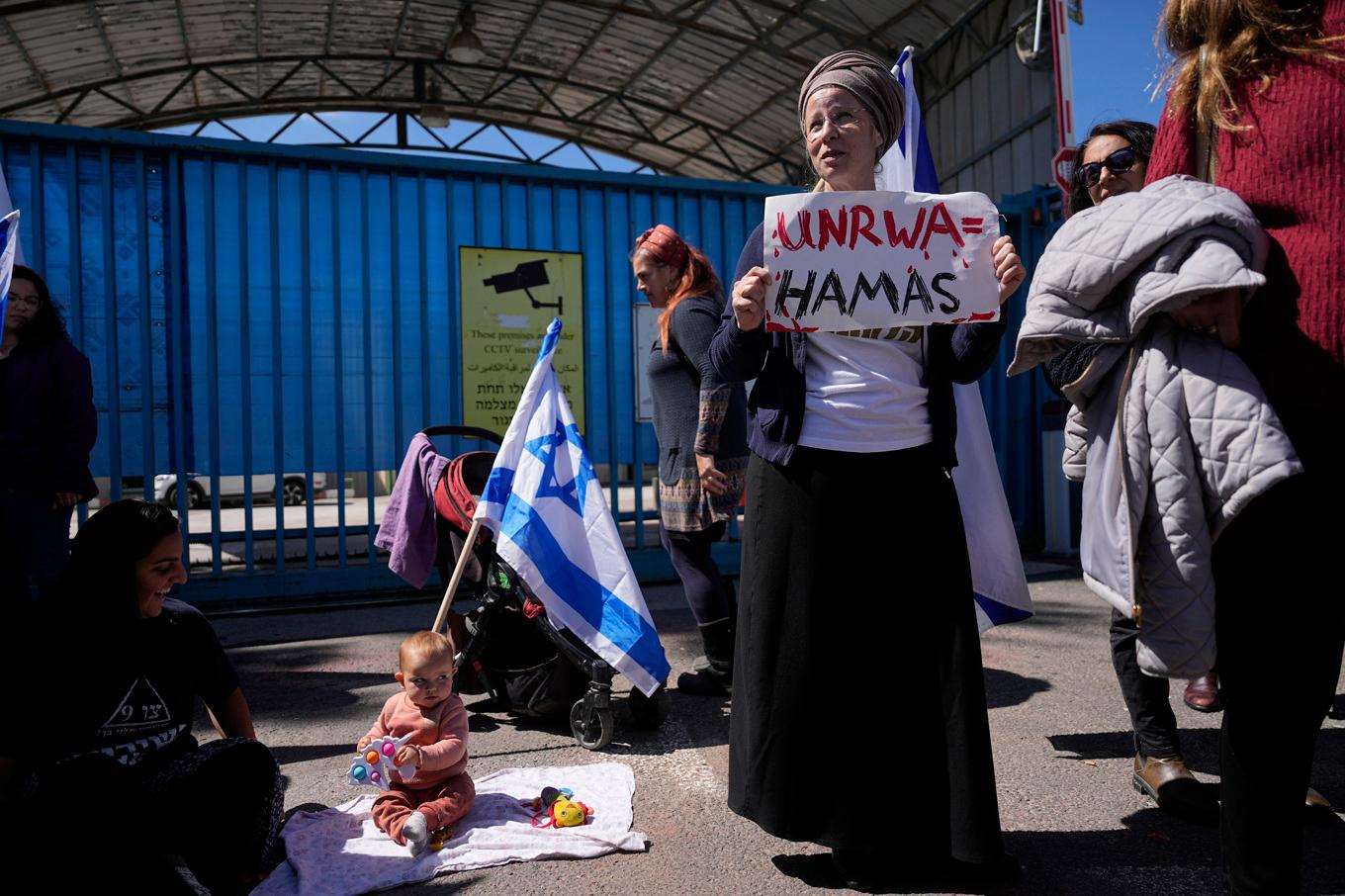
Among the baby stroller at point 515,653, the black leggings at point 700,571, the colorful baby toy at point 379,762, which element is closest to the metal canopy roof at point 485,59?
the black leggings at point 700,571

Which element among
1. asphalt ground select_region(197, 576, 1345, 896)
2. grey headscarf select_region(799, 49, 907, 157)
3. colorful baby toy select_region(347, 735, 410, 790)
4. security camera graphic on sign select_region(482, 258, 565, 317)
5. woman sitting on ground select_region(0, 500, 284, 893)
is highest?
security camera graphic on sign select_region(482, 258, 565, 317)

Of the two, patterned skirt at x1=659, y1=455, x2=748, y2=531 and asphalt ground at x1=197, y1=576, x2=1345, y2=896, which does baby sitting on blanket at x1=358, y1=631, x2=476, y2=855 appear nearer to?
asphalt ground at x1=197, y1=576, x2=1345, y2=896

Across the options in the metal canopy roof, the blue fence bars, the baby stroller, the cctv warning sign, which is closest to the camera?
the baby stroller

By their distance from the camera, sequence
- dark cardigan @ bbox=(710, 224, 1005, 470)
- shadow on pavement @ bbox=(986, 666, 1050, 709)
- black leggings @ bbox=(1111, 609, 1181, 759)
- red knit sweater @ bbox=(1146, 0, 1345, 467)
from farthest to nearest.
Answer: shadow on pavement @ bbox=(986, 666, 1050, 709), black leggings @ bbox=(1111, 609, 1181, 759), dark cardigan @ bbox=(710, 224, 1005, 470), red knit sweater @ bbox=(1146, 0, 1345, 467)

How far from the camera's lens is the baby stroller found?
3439 millimetres

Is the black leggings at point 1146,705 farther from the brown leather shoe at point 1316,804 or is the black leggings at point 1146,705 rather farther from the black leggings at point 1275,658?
the black leggings at point 1275,658

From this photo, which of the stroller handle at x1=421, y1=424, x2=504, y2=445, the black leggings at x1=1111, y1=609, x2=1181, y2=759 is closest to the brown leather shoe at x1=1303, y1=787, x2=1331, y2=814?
the black leggings at x1=1111, y1=609, x2=1181, y2=759

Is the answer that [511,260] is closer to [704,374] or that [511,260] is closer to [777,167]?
[704,374]

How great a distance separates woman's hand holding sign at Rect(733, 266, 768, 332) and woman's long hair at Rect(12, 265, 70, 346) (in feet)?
11.7

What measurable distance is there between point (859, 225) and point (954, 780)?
133 centimetres

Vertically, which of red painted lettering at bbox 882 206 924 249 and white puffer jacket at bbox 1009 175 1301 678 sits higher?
red painted lettering at bbox 882 206 924 249

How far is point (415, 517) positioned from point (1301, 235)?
10.5 ft

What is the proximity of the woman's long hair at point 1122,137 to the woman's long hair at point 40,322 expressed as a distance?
14.0ft

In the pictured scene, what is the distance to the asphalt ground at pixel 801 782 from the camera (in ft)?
7.86
